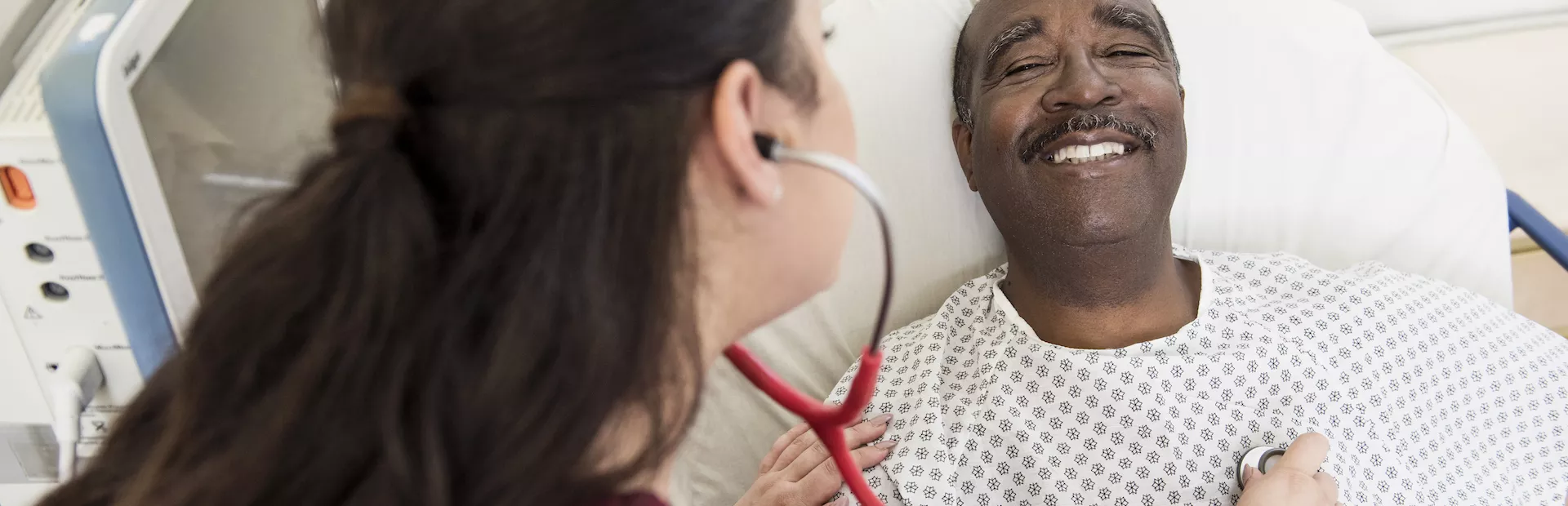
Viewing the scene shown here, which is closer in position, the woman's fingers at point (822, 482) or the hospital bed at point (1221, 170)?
the woman's fingers at point (822, 482)

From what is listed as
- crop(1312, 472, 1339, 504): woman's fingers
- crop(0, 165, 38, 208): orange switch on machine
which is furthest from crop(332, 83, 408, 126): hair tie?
crop(1312, 472, 1339, 504): woman's fingers

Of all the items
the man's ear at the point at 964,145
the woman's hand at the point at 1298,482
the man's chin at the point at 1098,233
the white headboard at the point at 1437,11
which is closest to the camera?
the woman's hand at the point at 1298,482

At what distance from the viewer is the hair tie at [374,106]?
0.51m

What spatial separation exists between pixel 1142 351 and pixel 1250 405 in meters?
0.13

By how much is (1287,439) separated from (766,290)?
0.72 meters

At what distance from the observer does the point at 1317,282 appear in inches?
50.1

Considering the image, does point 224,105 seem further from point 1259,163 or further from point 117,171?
point 1259,163

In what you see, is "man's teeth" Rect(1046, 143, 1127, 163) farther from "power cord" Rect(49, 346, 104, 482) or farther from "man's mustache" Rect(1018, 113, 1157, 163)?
"power cord" Rect(49, 346, 104, 482)

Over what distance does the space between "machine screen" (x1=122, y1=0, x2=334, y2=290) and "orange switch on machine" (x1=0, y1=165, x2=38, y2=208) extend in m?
0.10

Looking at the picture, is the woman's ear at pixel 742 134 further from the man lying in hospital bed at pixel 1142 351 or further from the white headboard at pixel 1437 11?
the white headboard at pixel 1437 11

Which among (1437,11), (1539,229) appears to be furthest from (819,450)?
(1437,11)

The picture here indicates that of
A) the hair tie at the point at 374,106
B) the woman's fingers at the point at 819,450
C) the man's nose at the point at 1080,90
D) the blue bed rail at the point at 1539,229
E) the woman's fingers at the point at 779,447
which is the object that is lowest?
the woman's fingers at the point at 779,447

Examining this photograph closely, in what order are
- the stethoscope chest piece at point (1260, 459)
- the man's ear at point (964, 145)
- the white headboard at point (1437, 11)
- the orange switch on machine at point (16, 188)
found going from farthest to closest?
1. the white headboard at point (1437, 11)
2. the man's ear at point (964, 145)
3. the stethoscope chest piece at point (1260, 459)
4. the orange switch on machine at point (16, 188)

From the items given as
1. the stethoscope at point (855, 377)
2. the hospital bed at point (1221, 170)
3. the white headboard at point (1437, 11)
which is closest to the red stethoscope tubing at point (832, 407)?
the stethoscope at point (855, 377)
